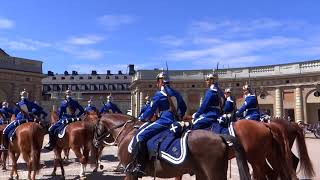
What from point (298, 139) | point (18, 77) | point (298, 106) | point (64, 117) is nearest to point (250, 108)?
point (298, 139)

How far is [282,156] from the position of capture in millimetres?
10734

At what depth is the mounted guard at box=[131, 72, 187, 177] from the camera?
333 inches

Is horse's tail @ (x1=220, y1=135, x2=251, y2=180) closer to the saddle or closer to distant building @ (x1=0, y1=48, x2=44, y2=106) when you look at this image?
the saddle

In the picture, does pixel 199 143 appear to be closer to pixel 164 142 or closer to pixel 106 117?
pixel 164 142

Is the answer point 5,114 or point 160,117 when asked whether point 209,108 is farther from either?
point 5,114

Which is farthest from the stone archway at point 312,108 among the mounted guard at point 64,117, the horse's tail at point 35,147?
the horse's tail at point 35,147

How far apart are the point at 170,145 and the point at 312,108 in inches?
1678

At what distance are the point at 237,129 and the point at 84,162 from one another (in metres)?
6.19

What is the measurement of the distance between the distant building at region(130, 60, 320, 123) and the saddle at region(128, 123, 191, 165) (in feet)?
114

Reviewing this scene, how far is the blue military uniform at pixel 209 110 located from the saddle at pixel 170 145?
1354mm

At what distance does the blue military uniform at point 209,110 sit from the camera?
9.28 metres

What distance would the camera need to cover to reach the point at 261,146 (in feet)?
34.3

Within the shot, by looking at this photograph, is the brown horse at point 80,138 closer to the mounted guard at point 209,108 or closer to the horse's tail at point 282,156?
the mounted guard at point 209,108

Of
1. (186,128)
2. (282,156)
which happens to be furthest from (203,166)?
(282,156)
